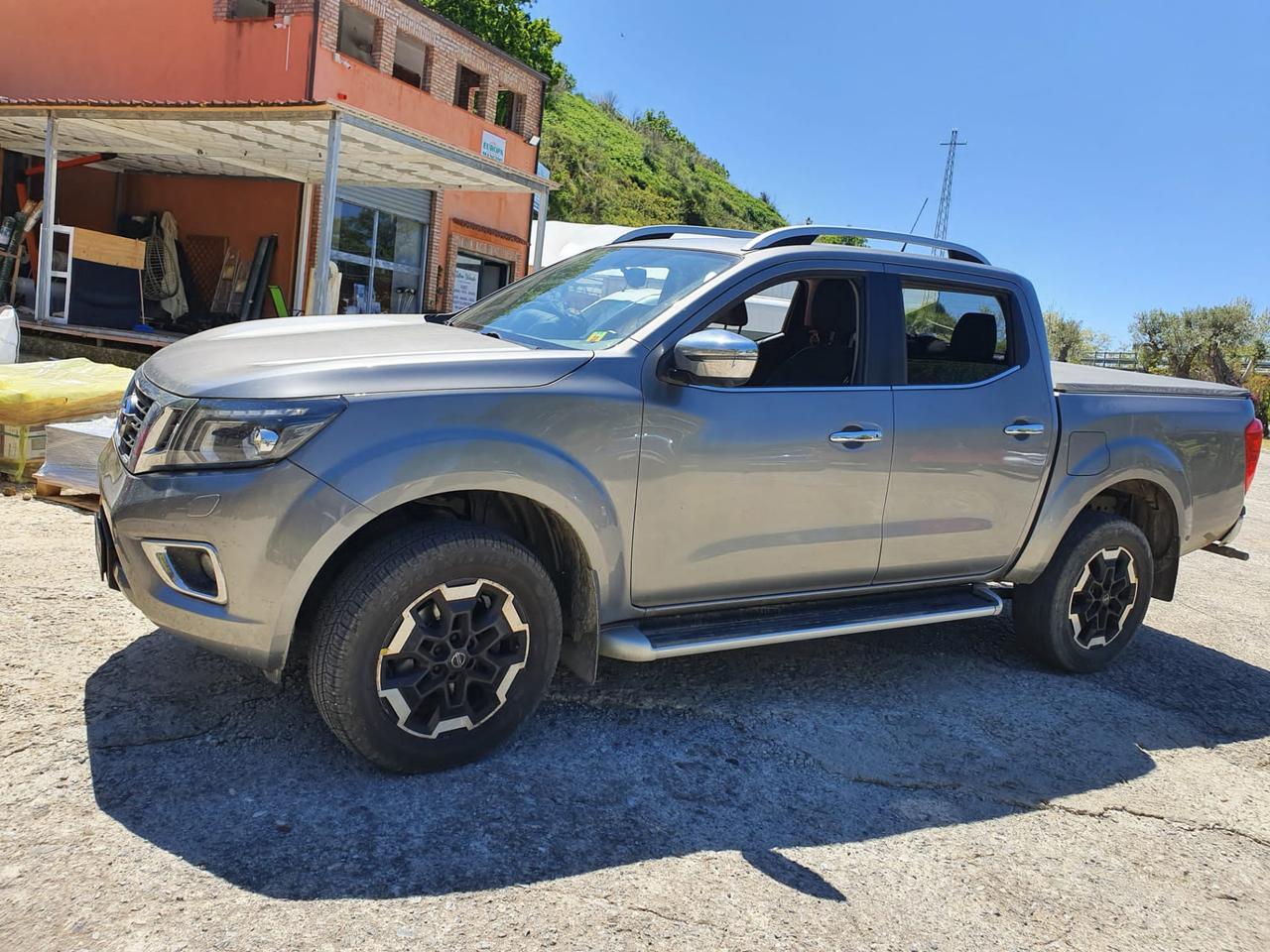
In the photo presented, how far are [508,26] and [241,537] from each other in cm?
4762

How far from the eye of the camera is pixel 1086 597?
4.62m

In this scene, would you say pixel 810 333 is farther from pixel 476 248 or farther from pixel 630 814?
pixel 476 248

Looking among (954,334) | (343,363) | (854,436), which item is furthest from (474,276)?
(343,363)

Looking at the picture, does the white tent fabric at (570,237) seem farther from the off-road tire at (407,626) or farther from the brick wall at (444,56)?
the off-road tire at (407,626)

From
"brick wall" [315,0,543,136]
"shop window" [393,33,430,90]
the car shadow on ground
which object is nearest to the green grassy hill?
"shop window" [393,33,430,90]

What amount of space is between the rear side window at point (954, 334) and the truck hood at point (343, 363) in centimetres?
163

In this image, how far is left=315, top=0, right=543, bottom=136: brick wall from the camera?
1761 cm

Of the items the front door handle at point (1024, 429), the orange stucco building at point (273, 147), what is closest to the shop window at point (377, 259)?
the orange stucco building at point (273, 147)

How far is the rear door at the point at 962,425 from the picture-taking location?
3916mm

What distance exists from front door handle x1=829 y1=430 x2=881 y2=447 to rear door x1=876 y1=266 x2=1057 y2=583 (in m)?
0.13

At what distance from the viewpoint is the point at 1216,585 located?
7.31m

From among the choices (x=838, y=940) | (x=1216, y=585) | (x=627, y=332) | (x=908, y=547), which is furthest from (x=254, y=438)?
(x=1216, y=585)

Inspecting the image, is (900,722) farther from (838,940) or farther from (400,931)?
(400,931)

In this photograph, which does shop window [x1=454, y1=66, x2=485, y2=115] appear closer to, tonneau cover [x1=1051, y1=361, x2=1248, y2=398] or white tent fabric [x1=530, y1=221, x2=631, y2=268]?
white tent fabric [x1=530, y1=221, x2=631, y2=268]
